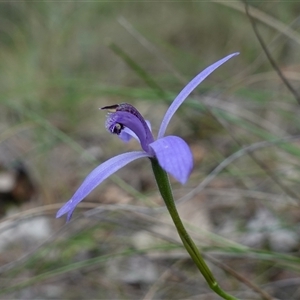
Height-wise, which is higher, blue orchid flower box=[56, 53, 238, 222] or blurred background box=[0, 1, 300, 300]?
blurred background box=[0, 1, 300, 300]

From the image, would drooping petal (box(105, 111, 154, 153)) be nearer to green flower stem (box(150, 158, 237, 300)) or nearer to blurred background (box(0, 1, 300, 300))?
green flower stem (box(150, 158, 237, 300))

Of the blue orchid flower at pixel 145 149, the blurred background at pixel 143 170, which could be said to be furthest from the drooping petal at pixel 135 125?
the blurred background at pixel 143 170

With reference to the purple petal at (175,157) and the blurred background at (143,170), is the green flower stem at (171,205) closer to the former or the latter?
the purple petal at (175,157)

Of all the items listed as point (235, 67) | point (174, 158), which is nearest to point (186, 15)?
point (235, 67)

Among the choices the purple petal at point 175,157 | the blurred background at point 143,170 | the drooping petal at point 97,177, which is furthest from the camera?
the blurred background at point 143,170

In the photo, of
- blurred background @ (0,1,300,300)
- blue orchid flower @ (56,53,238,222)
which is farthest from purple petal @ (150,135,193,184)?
blurred background @ (0,1,300,300)

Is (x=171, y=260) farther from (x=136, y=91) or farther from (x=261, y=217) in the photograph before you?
(x=136, y=91)
